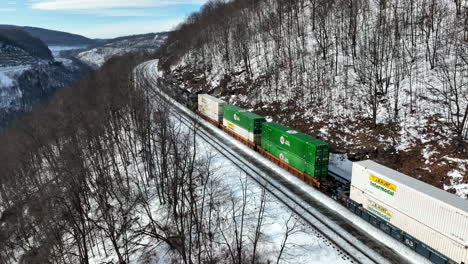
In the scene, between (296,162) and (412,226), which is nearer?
(412,226)

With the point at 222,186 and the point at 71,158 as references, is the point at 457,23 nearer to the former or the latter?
the point at 222,186

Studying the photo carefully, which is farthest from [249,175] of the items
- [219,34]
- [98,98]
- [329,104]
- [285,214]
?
[219,34]

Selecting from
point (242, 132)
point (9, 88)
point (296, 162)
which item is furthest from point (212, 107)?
point (9, 88)

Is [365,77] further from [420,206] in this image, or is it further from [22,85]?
[22,85]

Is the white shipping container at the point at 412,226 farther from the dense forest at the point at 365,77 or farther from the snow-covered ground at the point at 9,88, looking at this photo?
the snow-covered ground at the point at 9,88

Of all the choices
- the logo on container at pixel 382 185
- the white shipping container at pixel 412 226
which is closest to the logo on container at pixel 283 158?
the white shipping container at pixel 412 226

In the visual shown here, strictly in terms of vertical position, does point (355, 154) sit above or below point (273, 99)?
below
